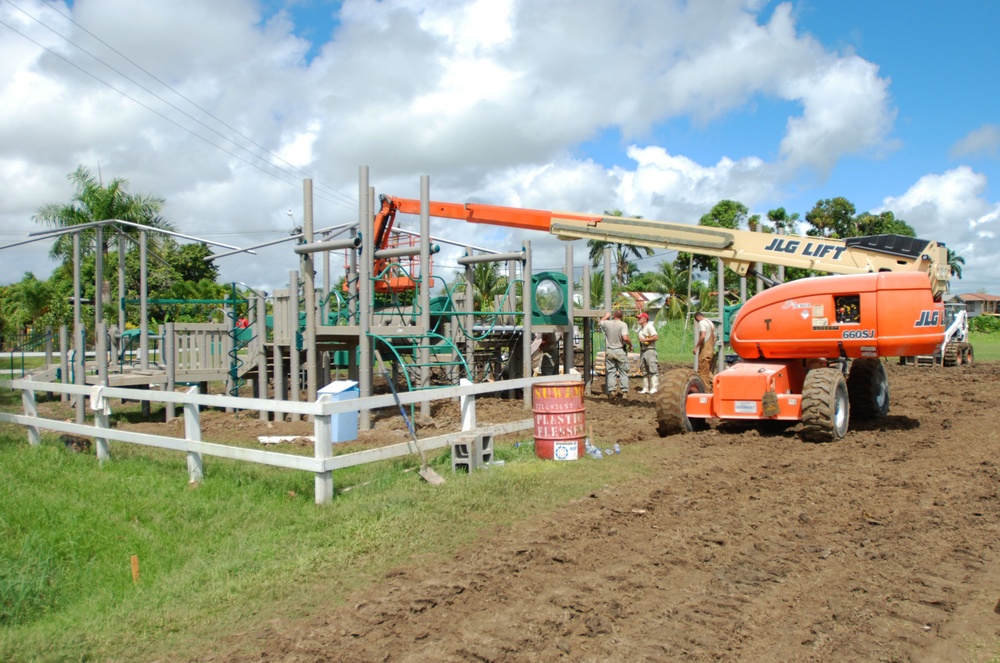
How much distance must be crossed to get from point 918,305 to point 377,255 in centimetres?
712

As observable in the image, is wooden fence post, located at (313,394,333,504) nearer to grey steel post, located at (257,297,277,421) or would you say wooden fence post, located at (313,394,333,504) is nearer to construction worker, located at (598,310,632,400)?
grey steel post, located at (257,297,277,421)

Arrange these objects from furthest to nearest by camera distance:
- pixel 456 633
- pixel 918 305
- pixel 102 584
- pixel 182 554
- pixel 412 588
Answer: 1. pixel 918 305
2. pixel 182 554
3. pixel 102 584
4. pixel 412 588
5. pixel 456 633

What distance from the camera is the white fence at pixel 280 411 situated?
279 inches

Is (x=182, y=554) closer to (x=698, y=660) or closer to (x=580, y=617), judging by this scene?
(x=580, y=617)

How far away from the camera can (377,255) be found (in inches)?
447

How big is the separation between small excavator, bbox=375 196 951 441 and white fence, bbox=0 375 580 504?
2.38 meters

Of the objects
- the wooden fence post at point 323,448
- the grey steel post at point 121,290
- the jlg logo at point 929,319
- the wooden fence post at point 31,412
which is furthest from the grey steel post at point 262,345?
the jlg logo at point 929,319

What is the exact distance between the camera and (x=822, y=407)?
32.9 feet

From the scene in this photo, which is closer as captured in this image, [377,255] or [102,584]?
[102,584]

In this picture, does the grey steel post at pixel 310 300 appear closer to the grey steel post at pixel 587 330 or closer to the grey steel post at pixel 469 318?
the grey steel post at pixel 469 318

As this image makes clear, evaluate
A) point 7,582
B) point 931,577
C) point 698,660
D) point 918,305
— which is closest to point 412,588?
point 698,660

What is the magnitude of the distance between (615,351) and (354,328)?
7.00m

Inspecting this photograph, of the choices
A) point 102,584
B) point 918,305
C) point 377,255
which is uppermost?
point 377,255

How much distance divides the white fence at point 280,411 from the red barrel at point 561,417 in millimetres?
630
